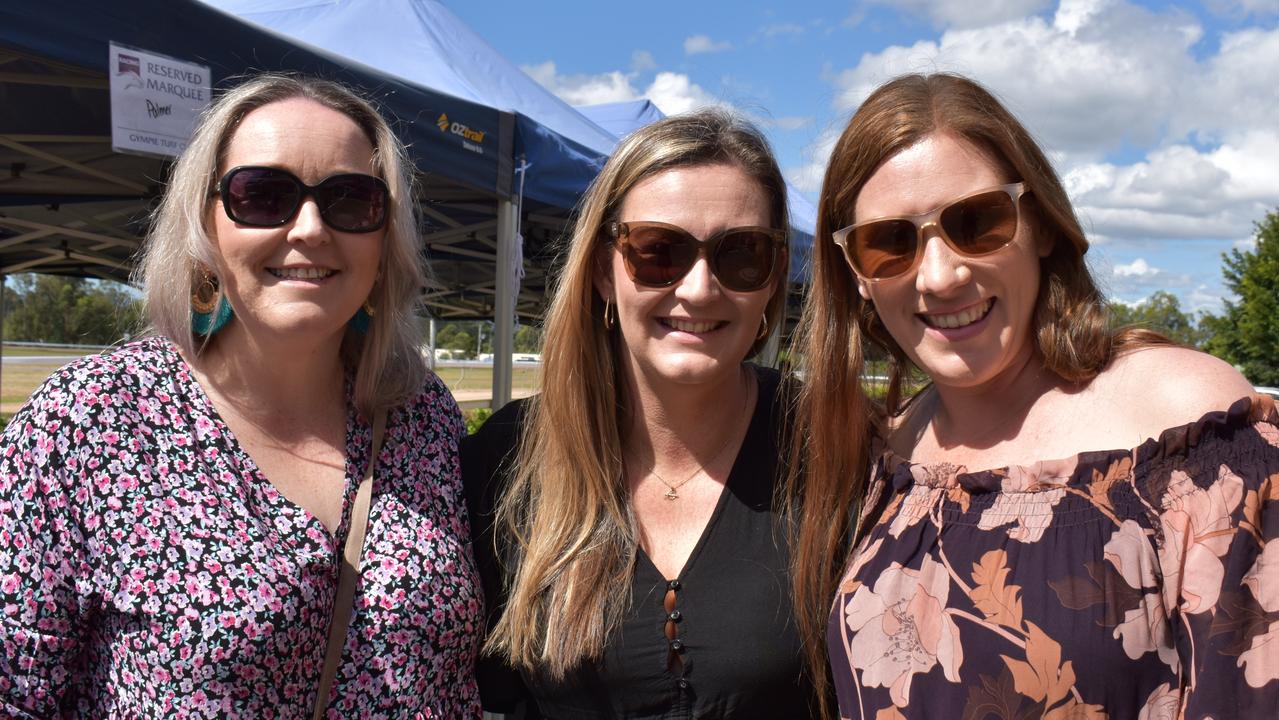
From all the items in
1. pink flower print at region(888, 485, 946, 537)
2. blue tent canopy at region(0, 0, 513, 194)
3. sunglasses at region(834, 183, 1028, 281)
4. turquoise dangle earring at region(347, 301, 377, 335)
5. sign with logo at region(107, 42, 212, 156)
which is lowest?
pink flower print at region(888, 485, 946, 537)

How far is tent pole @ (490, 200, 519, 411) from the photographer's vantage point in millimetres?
5430

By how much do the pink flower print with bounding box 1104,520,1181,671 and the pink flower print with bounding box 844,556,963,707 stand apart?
0.25 m

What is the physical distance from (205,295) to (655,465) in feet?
3.49

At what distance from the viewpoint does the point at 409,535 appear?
1952 mm

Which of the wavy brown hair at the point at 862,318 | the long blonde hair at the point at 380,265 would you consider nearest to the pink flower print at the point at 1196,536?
the wavy brown hair at the point at 862,318

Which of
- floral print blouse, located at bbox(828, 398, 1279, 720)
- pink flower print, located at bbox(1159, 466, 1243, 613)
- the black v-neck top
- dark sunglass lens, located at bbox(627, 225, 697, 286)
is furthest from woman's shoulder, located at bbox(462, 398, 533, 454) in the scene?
pink flower print, located at bbox(1159, 466, 1243, 613)

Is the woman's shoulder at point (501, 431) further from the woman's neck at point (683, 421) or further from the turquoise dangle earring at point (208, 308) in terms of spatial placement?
the turquoise dangle earring at point (208, 308)

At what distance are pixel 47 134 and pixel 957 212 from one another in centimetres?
528

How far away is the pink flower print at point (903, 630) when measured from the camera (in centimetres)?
152

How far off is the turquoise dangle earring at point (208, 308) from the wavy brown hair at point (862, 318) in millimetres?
1255

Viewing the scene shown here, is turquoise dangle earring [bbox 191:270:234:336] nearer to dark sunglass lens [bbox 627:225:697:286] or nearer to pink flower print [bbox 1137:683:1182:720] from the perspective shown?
dark sunglass lens [bbox 627:225:697:286]

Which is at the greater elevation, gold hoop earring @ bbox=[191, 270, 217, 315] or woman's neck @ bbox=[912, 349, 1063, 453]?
gold hoop earring @ bbox=[191, 270, 217, 315]

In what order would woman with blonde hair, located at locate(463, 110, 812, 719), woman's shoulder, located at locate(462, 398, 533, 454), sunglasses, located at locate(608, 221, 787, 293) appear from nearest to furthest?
woman with blonde hair, located at locate(463, 110, 812, 719) → sunglasses, located at locate(608, 221, 787, 293) → woman's shoulder, located at locate(462, 398, 533, 454)

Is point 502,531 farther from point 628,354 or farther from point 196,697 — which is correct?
point 196,697
